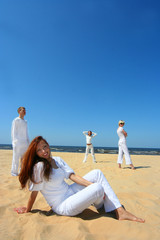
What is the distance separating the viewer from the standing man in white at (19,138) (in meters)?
4.79

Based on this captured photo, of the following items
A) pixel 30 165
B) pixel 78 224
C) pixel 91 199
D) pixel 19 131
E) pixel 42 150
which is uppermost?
pixel 19 131

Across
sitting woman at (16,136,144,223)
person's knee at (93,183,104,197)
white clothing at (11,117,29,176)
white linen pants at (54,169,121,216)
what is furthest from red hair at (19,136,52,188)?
white clothing at (11,117,29,176)

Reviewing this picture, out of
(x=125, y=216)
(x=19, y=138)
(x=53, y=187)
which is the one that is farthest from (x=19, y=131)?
(x=125, y=216)

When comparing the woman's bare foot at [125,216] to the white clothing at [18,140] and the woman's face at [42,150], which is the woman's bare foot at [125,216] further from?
the white clothing at [18,140]

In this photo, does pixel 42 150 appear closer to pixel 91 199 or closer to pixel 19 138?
pixel 91 199

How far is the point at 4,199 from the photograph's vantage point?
9.83 ft

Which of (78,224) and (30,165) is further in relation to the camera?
(30,165)

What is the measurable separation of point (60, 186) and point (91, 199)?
48 centimetres

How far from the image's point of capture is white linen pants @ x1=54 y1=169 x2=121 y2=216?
204 cm

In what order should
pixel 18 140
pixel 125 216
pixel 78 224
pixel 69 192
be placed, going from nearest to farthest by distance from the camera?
1. pixel 78 224
2. pixel 125 216
3. pixel 69 192
4. pixel 18 140

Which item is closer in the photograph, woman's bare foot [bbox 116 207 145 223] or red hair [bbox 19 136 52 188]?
woman's bare foot [bbox 116 207 145 223]

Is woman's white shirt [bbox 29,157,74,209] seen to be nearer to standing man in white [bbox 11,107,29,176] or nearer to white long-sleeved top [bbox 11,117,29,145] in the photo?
standing man in white [bbox 11,107,29,176]

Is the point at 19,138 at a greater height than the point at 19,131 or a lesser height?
lesser

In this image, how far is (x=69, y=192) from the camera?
227 centimetres
